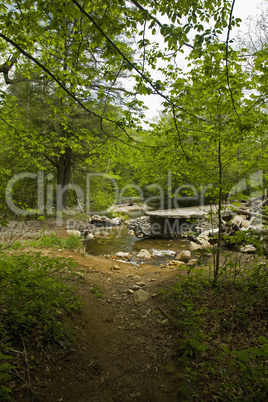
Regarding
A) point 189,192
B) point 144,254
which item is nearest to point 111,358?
point 189,192

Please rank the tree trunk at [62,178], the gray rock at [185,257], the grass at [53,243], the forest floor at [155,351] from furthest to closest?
the tree trunk at [62,178] < the gray rock at [185,257] < the grass at [53,243] < the forest floor at [155,351]

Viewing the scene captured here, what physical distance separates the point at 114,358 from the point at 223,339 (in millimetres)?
1295

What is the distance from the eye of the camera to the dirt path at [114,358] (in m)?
1.85

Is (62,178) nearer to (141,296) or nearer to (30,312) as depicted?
(141,296)

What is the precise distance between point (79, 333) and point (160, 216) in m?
8.80

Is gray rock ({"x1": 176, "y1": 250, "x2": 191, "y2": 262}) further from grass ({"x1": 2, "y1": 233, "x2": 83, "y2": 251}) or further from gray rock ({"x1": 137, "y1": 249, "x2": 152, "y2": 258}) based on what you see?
grass ({"x1": 2, "y1": 233, "x2": 83, "y2": 251})

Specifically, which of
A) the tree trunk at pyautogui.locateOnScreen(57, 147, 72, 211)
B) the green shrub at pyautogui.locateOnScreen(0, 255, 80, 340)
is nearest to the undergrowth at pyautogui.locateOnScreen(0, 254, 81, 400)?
the green shrub at pyautogui.locateOnScreen(0, 255, 80, 340)

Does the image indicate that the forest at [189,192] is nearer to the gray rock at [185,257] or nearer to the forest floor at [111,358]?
the forest floor at [111,358]

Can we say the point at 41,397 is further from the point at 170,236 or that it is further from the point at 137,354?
the point at 170,236

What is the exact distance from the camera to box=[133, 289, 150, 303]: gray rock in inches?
152

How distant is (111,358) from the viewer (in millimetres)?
2365

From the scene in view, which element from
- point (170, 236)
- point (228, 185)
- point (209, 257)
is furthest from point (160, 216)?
point (228, 185)

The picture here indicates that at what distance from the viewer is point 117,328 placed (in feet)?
9.84

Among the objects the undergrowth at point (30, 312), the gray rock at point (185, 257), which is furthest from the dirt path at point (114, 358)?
the gray rock at point (185, 257)
